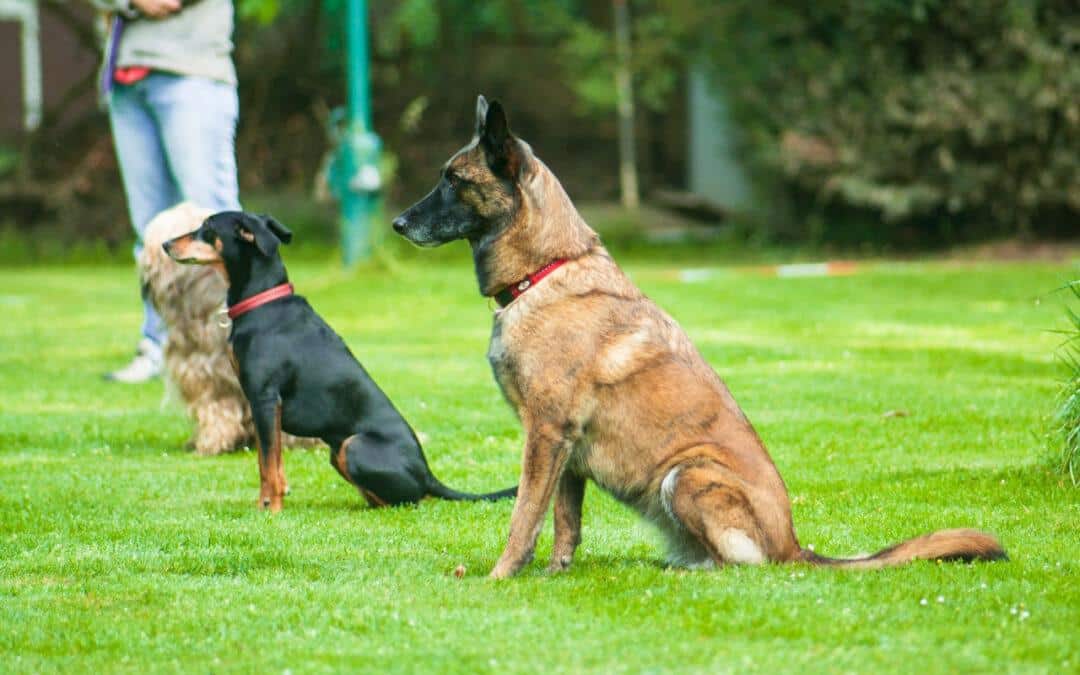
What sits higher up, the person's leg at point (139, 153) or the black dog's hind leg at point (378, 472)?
the person's leg at point (139, 153)

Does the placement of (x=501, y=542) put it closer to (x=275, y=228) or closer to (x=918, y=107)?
(x=275, y=228)

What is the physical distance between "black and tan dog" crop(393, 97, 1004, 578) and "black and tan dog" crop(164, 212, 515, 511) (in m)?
1.16

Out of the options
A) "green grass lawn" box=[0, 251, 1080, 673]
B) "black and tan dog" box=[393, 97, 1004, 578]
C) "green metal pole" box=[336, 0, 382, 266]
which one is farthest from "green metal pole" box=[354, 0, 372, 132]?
"black and tan dog" box=[393, 97, 1004, 578]

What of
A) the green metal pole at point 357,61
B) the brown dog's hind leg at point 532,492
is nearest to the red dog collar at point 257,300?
the brown dog's hind leg at point 532,492

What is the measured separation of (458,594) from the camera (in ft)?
15.7

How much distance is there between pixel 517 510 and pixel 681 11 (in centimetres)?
1502

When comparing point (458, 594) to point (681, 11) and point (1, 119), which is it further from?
point (1, 119)

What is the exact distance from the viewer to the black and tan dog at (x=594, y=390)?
4.91m

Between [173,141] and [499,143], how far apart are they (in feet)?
13.4

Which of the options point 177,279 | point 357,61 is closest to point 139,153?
point 177,279

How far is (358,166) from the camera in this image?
1539 cm

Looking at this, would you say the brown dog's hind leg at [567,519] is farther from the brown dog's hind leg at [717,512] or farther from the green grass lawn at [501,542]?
the brown dog's hind leg at [717,512]

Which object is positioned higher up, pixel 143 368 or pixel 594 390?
pixel 594 390

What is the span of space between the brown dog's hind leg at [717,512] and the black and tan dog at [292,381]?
4.64 ft
